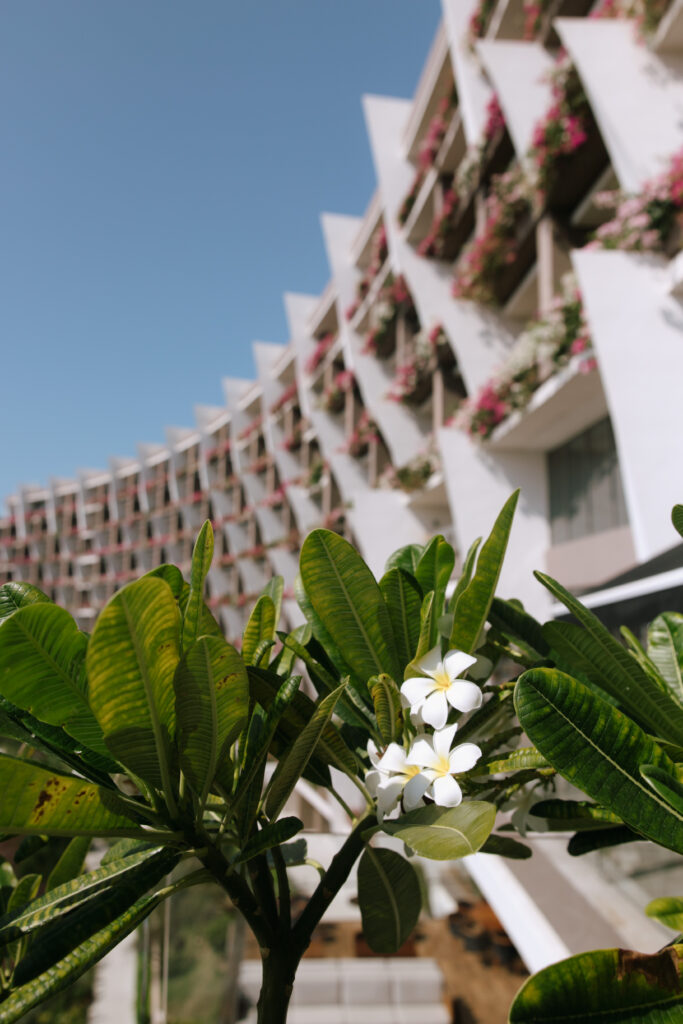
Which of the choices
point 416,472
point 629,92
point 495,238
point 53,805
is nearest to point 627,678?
point 53,805

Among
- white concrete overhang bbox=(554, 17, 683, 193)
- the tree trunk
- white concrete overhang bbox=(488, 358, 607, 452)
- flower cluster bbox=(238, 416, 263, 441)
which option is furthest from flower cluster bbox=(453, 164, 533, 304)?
flower cluster bbox=(238, 416, 263, 441)

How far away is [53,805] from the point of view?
17.3 inches

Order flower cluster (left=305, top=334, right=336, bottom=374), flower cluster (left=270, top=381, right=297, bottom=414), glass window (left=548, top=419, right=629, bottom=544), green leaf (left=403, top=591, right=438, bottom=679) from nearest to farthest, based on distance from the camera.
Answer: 1. green leaf (left=403, top=591, right=438, bottom=679)
2. glass window (left=548, top=419, right=629, bottom=544)
3. flower cluster (left=305, top=334, right=336, bottom=374)
4. flower cluster (left=270, top=381, right=297, bottom=414)

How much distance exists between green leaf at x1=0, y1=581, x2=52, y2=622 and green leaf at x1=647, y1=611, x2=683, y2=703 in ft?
2.20

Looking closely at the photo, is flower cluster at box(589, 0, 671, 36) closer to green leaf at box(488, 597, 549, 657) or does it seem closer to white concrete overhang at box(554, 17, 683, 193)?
white concrete overhang at box(554, 17, 683, 193)

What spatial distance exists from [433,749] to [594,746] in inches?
6.0

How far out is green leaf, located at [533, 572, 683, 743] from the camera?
0.57 meters

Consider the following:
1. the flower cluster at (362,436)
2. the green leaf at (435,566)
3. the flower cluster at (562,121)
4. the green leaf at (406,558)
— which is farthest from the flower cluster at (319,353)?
the green leaf at (435,566)

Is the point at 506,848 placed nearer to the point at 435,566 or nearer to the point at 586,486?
the point at 435,566

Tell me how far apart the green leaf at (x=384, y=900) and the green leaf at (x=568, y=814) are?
0.18 meters

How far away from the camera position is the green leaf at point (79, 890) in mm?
485

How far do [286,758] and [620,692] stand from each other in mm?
314

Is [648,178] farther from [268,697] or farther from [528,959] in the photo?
[268,697]

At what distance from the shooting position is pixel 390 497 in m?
12.1
